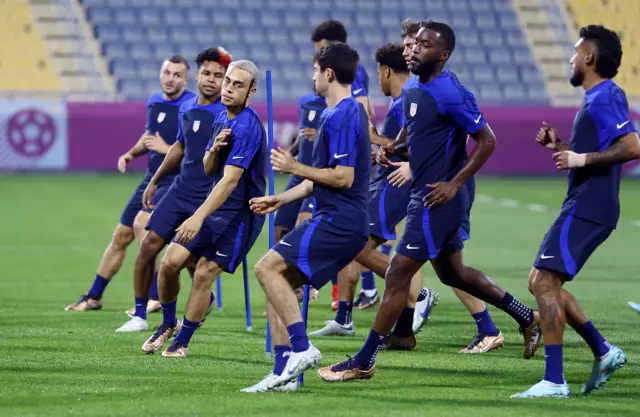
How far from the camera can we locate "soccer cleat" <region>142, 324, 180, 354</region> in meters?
8.86

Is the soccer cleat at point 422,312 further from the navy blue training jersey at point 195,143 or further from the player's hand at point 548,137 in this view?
the player's hand at point 548,137

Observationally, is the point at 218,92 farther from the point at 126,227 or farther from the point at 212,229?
the point at 126,227

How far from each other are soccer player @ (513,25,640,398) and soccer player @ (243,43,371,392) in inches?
41.4

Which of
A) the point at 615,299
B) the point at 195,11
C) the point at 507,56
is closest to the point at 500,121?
the point at 507,56

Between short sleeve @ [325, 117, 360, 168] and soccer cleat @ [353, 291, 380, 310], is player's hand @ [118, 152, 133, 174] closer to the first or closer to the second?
soccer cleat @ [353, 291, 380, 310]

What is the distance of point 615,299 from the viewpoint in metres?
12.4

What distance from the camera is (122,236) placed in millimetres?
11602

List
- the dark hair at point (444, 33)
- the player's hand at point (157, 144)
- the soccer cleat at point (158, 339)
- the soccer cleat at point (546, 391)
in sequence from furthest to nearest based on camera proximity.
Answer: the player's hand at point (157, 144) < the soccer cleat at point (158, 339) < the dark hair at point (444, 33) < the soccer cleat at point (546, 391)

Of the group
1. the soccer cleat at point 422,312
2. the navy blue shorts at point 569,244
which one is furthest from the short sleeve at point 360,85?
the navy blue shorts at point 569,244

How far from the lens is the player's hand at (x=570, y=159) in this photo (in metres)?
7.07

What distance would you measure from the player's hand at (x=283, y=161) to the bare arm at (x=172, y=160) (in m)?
2.95

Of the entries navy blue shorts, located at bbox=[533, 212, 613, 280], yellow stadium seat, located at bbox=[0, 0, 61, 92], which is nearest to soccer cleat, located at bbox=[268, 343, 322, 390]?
navy blue shorts, located at bbox=[533, 212, 613, 280]

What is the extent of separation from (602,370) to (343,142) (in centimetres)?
198

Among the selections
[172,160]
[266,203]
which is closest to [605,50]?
[266,203]
